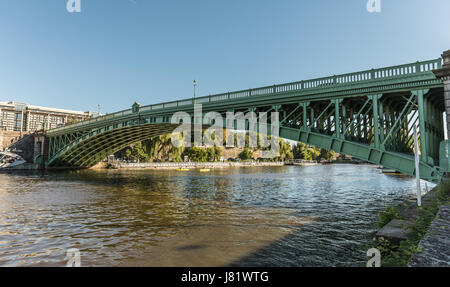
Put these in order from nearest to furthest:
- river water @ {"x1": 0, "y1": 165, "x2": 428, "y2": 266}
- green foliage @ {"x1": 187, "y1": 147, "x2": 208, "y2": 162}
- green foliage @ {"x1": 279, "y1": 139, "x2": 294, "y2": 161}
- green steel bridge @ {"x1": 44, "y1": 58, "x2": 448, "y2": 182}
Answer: river water @ {"x1": 0, "y1": 165, "x2": 428, "y2": 266}
green steel bridge @ {"x1": 44, "y1": 58, "x2": 448, "y2": 182}
green foliage @ {"x1": 187, "y1": 147, "x2": 208, "y2": 162}
green foliage @ {"x1": 279, "y1": 139, "x2": 294, "y2": 161}

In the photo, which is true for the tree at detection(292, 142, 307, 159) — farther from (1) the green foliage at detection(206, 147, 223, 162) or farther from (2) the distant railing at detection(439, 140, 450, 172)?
(2) the distant railing at detection(439, 140, 450, 172)

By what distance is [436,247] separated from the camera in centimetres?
522

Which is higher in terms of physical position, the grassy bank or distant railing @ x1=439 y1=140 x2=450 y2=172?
distant railing @ x1=439 y1=140 x2=450 y2=172

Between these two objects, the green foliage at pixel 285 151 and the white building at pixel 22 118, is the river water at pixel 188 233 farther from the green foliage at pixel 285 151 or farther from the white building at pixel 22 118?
the green foliage at pixel 285 151

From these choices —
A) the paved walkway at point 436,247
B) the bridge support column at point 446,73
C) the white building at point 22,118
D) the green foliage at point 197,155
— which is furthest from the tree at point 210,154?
the paved walkway at point 436,247

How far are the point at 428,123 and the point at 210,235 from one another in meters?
14.8

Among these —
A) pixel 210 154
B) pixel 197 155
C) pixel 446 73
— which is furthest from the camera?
pixel 210 154

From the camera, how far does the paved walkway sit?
4.52 meters

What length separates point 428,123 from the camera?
1612 cm

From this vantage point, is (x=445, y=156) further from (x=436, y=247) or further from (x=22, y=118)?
A: (x=22, y=118)

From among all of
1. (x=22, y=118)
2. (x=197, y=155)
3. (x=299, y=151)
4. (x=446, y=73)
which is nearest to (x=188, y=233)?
(x=446, y=73)

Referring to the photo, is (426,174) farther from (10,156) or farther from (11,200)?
(10,156)

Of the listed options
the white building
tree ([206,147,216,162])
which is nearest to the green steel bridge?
tree ([206,147,216,162])

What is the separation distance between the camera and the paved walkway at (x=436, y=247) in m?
4.52
